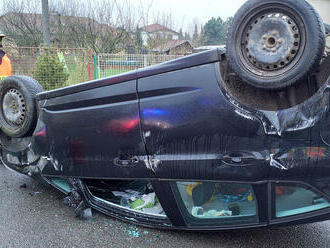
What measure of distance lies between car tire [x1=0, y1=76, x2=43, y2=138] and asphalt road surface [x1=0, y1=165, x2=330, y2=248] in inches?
30.2

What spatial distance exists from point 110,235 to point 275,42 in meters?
1.85

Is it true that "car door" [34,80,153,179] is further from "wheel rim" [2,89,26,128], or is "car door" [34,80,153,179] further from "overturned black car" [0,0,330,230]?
"wheel rim" [2,89,26,128]

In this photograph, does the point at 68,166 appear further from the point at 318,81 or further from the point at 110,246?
the point at 318,81

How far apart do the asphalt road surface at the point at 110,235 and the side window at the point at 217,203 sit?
27 centimetres

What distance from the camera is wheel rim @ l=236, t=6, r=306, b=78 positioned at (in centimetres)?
184

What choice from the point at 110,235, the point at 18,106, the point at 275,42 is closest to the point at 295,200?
the point at 275,42

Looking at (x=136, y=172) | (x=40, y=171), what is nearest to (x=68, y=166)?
(x=40, y=171)

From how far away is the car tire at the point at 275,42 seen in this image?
70.3 inches

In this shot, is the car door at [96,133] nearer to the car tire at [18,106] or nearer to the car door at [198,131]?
the car door at [198,131]

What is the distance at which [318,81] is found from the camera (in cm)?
198

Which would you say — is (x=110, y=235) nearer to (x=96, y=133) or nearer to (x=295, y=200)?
(x=96, y=133)

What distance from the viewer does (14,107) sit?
3150 millimetres

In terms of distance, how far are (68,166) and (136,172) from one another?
70 cm

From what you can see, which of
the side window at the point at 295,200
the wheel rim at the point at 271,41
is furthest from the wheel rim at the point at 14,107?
the side window at the point at 295,200
